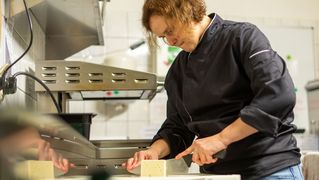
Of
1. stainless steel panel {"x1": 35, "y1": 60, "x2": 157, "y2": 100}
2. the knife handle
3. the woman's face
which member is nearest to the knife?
the knife handle

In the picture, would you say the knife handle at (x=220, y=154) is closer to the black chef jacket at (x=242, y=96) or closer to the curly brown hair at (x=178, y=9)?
the black chef jacket at (x=242, y=96)

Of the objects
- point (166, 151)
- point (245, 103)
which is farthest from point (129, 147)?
point (245, 103)

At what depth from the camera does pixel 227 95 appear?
0.95 m

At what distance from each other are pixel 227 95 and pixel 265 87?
0.14 meters

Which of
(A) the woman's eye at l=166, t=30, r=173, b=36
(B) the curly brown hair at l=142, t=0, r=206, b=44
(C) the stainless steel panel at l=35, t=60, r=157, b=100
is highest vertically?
(B) the curly brown hair at l=142, t=0, r=206, b=44

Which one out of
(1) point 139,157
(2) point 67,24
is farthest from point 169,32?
(2) point 67,24

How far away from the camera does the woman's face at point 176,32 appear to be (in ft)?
3.32

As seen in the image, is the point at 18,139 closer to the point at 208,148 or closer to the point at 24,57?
the point at 208,148

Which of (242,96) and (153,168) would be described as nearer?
(153,168)

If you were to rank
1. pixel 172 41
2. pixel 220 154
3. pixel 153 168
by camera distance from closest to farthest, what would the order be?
pixel 153 168
pixel 220 154
pixel 172 41

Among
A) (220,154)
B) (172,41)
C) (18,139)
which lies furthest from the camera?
(172,41)

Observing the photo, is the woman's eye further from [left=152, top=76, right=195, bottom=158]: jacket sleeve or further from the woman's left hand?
the woman's left hand

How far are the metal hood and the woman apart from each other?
1.28ft

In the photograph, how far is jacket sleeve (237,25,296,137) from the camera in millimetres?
795
